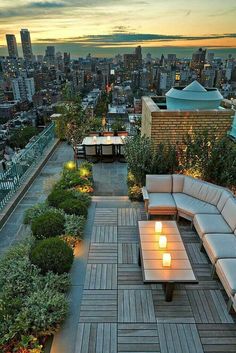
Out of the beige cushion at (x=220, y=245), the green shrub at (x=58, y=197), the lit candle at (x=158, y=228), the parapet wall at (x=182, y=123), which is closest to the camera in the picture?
the beige cushion at (x=220, y=245)

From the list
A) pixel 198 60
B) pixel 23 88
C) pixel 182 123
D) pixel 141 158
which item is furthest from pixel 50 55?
pixel 141 158

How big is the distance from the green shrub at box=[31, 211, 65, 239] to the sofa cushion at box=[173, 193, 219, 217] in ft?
8.12

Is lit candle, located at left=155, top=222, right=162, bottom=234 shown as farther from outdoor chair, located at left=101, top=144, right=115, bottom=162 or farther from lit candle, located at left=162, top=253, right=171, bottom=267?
outdoor chair, located at left=101, top=144, right=115, bottom=162

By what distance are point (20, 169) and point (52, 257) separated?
4.00m

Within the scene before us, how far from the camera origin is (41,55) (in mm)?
184250

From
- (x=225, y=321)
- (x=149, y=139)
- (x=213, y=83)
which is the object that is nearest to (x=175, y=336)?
(x=225, y=321)

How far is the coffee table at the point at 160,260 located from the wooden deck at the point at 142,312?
311mm

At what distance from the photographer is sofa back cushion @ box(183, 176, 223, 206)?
5238 mm

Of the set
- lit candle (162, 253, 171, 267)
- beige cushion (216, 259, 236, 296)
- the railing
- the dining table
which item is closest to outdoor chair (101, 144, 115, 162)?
the dining table

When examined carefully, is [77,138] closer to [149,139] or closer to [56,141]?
[149,139]

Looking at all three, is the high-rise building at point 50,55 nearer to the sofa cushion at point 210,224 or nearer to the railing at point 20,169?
the railing at point 20,169

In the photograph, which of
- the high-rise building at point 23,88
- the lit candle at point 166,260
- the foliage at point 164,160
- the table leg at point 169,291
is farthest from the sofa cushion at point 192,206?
the high-rise building at point 23,88

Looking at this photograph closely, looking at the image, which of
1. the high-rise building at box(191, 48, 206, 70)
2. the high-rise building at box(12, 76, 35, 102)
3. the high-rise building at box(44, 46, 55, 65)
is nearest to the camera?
the high-rise building at box(191, 48, 206, 70)

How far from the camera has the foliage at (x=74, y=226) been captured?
4.77m
